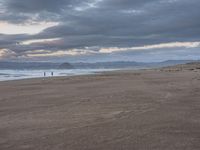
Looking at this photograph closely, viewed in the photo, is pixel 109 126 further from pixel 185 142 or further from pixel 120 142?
pixel 185 142

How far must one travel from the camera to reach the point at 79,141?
738cm

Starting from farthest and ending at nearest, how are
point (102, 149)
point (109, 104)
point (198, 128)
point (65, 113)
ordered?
point (109, 104) < point (65, 113) < point (198, 128) < point (102, 149)

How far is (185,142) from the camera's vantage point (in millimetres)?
7141

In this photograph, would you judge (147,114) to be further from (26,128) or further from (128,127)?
(26,128)

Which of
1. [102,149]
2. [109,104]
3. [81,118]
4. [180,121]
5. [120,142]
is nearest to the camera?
[102,149]

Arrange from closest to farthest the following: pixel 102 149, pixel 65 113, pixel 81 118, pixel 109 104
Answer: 1. pixel 102 149
2. pixel 81 118
3. pixel 65 113
4. pixel 109 104

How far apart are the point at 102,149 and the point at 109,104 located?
6.52m

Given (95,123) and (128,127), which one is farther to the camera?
(95,123)

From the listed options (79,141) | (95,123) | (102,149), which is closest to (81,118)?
(95,123)

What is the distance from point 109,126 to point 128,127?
0.54 meters

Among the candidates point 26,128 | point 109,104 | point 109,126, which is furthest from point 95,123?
point 109,104

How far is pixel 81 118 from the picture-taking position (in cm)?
1020

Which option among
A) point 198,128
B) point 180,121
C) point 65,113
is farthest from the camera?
point 65,113

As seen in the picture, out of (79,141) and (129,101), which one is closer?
(79,141)
